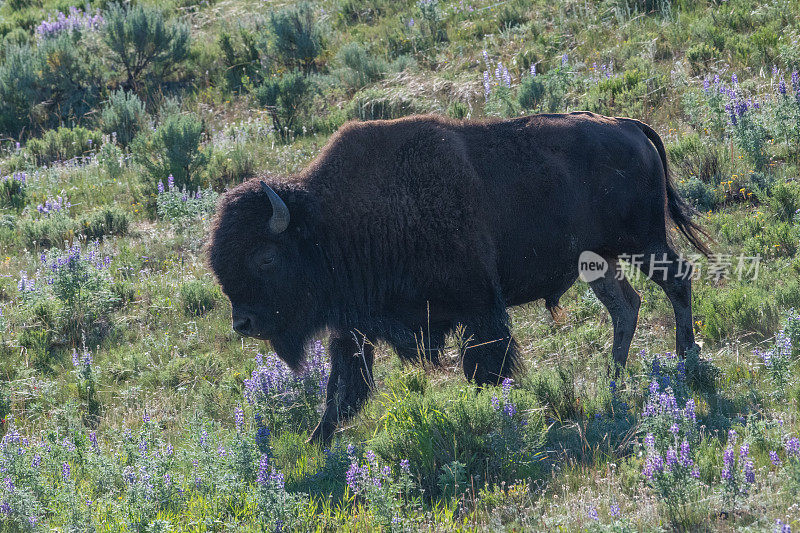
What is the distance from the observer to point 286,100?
42.6ft

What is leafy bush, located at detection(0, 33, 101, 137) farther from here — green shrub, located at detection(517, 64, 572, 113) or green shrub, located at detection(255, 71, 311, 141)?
green shrub, located at detection(517, 64, 572, 113)

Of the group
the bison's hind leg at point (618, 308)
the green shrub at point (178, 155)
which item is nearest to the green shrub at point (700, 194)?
the bison's hind leg at point (618, 308)

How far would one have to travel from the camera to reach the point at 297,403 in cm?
665

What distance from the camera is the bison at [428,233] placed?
5.90 m

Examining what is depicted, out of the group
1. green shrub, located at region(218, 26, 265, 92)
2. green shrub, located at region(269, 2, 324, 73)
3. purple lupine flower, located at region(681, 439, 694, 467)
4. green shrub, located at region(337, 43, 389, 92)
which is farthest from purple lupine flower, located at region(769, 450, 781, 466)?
green shrub, located at region(218, 26, 265, 92)

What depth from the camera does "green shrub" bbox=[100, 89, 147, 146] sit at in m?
14.2

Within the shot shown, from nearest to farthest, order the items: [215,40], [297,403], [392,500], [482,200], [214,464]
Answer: [392,500] → [214,464] → [482,200] → [297,403] → [215,40]

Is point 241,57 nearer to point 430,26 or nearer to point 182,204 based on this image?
point 430,26

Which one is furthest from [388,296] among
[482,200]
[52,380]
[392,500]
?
[52,380]

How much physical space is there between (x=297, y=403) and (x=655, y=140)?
3756mm

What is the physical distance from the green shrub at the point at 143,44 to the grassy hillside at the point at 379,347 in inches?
2.4

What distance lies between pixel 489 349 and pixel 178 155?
Answer: 6838 millimetres

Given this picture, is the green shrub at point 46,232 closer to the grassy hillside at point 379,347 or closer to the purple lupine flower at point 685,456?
the grassy hillside at point 379,347

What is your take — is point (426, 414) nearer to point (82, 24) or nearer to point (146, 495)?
point (146, 495)
